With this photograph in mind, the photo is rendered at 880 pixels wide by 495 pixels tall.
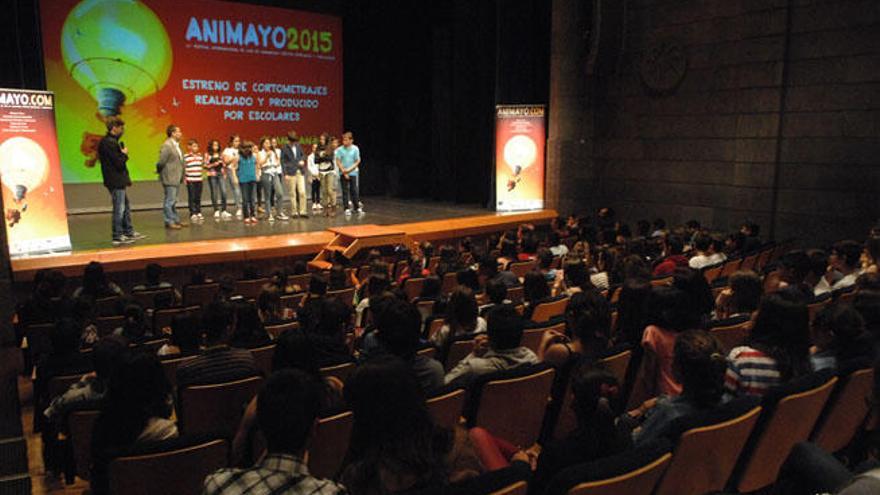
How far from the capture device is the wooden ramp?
8.05 metres

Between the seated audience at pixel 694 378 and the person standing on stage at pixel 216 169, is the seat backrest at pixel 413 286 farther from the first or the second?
the person standing on stage at pixel 216 169

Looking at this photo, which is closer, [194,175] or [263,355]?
[263,355]

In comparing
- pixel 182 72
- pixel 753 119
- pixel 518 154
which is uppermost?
pixel 182 72

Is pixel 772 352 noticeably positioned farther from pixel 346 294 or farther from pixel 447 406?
pixel 346 294

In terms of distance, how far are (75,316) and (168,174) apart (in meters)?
5.12

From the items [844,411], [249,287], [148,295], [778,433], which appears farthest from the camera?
[249,287]

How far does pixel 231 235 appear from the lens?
908 centimetres

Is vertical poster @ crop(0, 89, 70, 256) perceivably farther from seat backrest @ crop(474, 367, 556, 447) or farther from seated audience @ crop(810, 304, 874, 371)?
seated audience @ crop(810, 304, 874, 371)

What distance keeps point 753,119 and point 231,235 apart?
282 inches

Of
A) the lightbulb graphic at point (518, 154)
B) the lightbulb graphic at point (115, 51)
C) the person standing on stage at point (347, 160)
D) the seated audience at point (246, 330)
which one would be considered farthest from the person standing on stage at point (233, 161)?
the seated audience at point (246, 330)

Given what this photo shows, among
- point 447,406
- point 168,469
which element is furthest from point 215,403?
point 447,406

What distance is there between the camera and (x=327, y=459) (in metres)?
2.52

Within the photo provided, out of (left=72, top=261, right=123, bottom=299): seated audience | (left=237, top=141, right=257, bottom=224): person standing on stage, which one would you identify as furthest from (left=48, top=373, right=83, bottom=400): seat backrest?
(left=237, top=141, right=257, bottom=224): person standing on stage

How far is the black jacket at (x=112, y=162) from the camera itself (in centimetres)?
801
